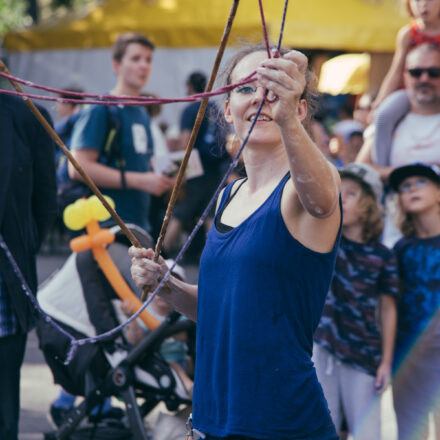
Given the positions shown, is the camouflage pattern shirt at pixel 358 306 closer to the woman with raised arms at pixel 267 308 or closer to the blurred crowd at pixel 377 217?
the blurred crowd at pixel 377 217

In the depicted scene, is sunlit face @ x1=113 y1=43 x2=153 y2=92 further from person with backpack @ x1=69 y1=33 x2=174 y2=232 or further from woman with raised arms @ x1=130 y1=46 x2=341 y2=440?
woman with raised arms @ x1=130 y1=46 x2=341 y2=440

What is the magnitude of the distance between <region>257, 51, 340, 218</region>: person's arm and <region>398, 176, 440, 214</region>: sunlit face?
98.6 inches

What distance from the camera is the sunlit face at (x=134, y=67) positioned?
5.16 m

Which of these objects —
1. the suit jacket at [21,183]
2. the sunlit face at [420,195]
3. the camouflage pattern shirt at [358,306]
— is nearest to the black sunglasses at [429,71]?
the sunlit face at [420,195]

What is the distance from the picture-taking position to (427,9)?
15.8ft

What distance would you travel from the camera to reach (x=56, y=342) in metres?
4.16

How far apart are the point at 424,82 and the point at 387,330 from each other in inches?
55.8

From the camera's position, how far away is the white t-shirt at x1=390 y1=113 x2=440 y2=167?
4578 mm

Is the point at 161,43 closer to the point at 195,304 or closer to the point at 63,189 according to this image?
the point at 63,189

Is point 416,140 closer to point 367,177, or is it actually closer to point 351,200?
point 367,177

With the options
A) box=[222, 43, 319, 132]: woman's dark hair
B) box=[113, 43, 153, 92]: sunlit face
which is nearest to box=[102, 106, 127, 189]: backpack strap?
box=[113, 43, 153, 92]: sunlit face

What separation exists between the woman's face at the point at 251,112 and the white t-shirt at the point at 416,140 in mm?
2462

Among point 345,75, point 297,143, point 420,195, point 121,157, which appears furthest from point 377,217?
point 345,75

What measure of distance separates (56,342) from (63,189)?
1135mm
